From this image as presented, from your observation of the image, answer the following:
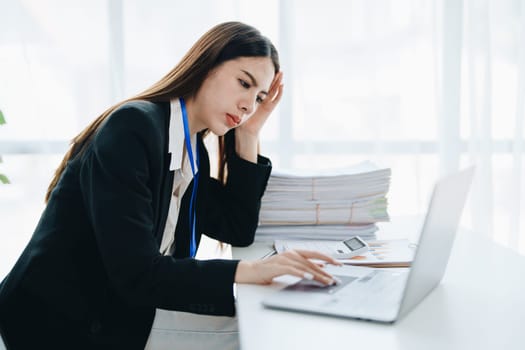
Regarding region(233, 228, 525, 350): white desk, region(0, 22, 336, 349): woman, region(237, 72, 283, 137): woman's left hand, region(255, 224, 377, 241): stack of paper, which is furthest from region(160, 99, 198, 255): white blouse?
region(233, 228, 525, 350): white desk

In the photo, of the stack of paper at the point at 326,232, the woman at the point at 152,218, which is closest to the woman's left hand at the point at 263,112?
the woman at the point at 152,218

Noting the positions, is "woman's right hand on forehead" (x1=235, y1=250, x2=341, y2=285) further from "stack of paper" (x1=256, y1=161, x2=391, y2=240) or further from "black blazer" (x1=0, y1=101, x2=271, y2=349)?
"stack of paper" (x1=256, y1=161, x2=391, y2=240)

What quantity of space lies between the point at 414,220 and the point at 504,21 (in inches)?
55.4

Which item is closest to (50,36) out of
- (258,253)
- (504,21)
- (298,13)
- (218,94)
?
(298,13)

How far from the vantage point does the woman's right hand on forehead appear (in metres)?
0.94

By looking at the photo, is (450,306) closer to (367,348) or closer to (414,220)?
(367,348)

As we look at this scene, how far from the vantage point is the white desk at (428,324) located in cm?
73

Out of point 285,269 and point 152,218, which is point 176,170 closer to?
point 152,218

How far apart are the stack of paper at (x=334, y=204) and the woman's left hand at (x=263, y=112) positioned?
0.66ft

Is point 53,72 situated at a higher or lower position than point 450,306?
higher

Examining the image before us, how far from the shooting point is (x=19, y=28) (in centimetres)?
234

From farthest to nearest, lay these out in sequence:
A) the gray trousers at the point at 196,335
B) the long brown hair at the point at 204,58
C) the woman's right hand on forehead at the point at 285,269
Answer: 1. the long brown hair at the point at 204,58
2. the gray trousers at the point at 196,335
3. the woman's right hand on forehead at the point at 285,269

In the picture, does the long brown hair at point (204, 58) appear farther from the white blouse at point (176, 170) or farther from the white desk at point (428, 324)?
the white desk at point (428, 324)

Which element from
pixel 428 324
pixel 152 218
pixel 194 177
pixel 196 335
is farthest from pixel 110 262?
pixel 428 324
